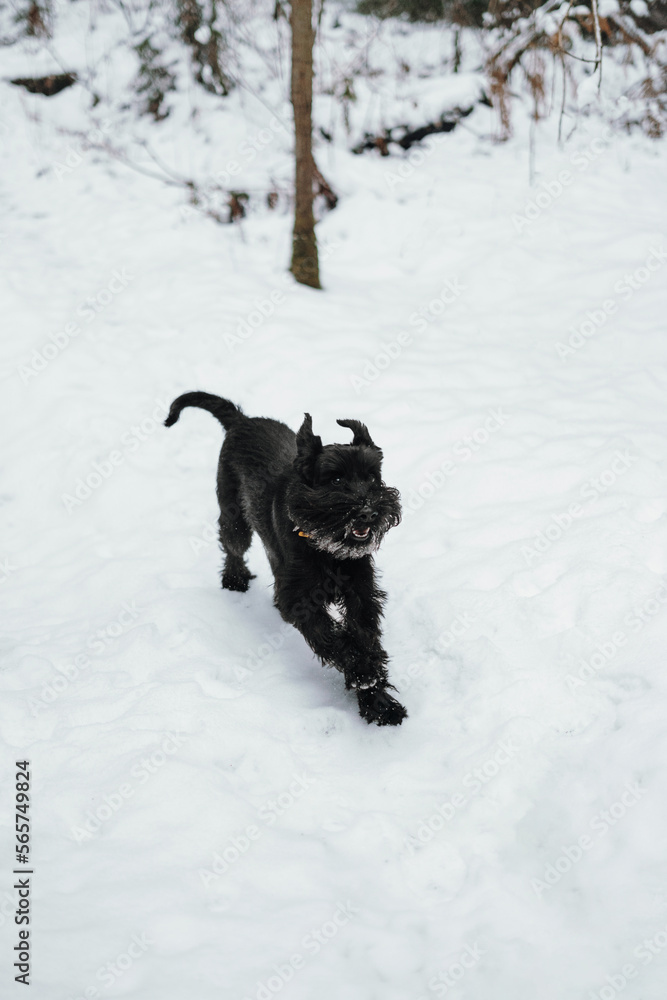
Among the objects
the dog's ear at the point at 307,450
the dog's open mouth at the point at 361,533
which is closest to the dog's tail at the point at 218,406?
the dog's ear at the point at 307,450

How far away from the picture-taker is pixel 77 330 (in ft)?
20.7

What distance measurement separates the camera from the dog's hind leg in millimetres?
4031

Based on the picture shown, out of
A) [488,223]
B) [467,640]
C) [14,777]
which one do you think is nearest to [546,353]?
[488,223]

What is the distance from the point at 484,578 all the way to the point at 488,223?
5943mm

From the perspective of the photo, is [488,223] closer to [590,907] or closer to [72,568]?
[72,568]

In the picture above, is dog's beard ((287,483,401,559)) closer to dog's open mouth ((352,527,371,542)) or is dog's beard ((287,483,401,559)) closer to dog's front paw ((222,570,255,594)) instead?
dog's open mouth ((352,527,371,542))

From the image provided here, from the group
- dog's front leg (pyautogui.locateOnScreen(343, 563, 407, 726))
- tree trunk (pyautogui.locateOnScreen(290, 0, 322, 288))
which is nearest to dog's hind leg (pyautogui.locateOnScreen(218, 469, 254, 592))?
dog's front leg (pyautogui.locateOnScreen(343, 563, 407, 726))

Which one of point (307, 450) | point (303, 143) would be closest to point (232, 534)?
point (307, 450)

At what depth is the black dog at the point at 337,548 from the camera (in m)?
2.91

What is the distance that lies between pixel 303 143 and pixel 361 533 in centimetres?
506

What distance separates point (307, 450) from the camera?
118 inches

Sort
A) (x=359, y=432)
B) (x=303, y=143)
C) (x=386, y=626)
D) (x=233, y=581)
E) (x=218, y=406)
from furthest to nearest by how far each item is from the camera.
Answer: (x=303, y=143)
(x=233, y=581)
(x=218, y=406)
(x=386, y=626)
(x=359, y=432)

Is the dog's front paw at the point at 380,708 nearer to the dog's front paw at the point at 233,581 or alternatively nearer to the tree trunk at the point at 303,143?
the dog's front paw at the point at 233,581

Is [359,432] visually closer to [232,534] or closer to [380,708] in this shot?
[380,708]
